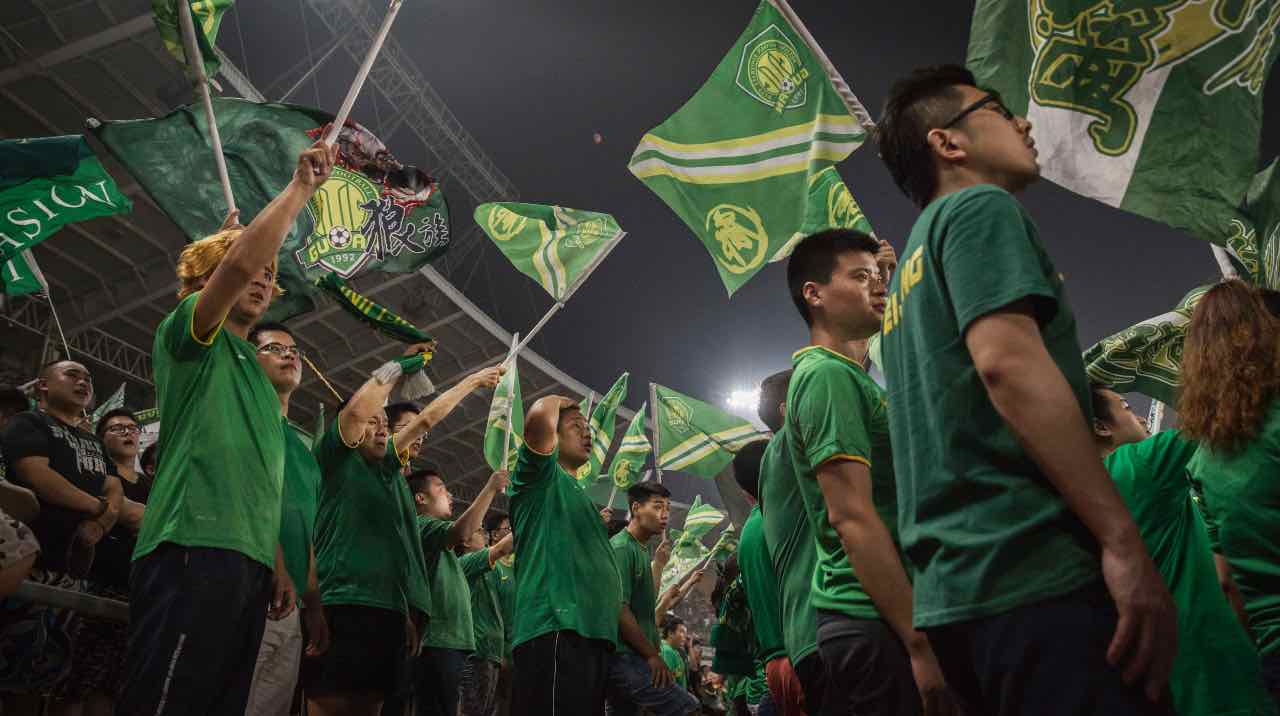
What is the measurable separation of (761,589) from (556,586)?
101cm

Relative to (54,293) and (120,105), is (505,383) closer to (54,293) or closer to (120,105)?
(120,105)

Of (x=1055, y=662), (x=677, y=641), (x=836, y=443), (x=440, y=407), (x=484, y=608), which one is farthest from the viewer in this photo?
(x=677, y=641)

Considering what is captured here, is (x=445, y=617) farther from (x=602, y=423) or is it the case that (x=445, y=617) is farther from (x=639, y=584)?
(x=602, y=423)

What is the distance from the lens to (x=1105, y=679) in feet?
4.15

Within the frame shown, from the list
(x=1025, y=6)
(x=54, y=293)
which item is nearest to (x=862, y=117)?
(x=1025, y=6)

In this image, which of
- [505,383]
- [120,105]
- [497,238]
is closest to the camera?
[497,238]

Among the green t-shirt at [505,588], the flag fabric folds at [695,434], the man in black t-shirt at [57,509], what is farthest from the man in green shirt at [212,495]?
the flag fabric folds at [695,434]

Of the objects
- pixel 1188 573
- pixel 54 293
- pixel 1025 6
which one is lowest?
pixel 1188 573

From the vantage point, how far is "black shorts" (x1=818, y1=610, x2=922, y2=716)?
212 cm

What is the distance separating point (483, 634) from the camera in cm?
775

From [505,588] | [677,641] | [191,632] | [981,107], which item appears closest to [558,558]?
[191,632]

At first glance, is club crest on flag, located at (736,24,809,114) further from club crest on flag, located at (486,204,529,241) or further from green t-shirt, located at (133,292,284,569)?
club crest on flag, located at (486,204,529,241)

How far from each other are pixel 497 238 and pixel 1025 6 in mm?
5096

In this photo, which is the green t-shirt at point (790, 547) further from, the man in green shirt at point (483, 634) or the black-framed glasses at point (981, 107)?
the man in green shirt at point (483, 634)
